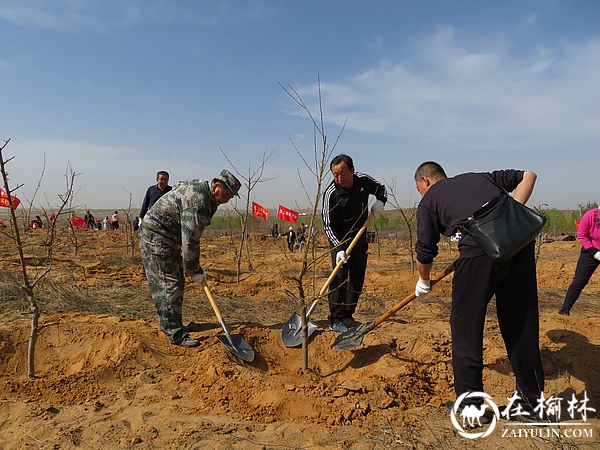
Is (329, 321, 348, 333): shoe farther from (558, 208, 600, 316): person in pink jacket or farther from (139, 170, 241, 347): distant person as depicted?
(558, 208, 600, 316): person in pink jacket

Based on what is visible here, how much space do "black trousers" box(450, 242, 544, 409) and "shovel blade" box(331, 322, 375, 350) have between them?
3.26 feet

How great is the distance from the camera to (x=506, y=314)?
2.32 m

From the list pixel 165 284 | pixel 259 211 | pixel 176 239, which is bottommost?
pixel 165 284

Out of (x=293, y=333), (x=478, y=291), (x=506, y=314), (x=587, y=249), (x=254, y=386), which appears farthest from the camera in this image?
(x=587, y=249)

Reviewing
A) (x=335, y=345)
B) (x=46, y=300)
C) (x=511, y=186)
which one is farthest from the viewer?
(x=46, y=300)

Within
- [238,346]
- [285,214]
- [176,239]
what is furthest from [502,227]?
[285,214]

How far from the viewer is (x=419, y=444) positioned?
6.97 ft

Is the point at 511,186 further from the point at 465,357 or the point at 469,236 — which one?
the point at 465,357

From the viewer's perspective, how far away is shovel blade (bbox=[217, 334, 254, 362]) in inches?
128

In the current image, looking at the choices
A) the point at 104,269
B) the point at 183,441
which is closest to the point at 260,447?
the point at 183,441

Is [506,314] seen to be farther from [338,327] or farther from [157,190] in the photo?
[157,190]

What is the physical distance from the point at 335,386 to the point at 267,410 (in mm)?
557

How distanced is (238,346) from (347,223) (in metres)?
1.60

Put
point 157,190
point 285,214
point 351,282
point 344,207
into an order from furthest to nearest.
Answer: point 285,214, point 157,190, point 351,282, point 344,207
